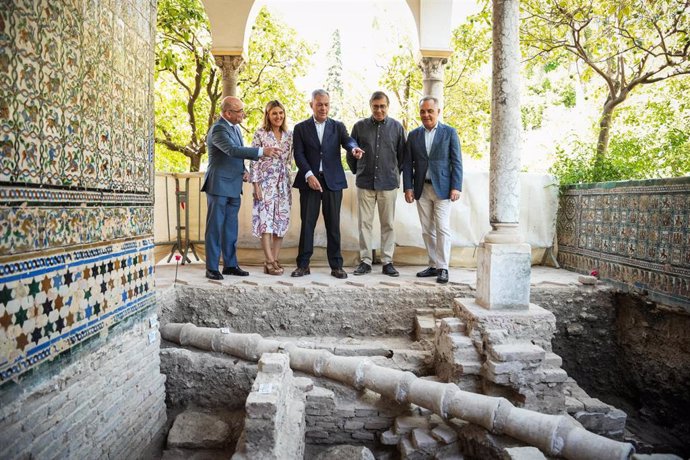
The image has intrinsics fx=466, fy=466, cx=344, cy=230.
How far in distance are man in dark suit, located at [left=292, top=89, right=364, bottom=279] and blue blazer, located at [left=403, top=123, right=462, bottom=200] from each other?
0.66 meters

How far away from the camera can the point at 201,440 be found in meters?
3.45

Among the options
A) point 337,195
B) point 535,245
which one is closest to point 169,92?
point 337,195

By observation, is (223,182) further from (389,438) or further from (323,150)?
(389,438)

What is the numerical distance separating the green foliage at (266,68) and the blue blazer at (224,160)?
8.00 meters

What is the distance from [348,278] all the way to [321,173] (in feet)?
4.09

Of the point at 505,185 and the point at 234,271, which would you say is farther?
the point at 234,271

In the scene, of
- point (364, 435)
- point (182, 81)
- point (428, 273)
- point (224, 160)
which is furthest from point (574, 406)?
point (182, 81)

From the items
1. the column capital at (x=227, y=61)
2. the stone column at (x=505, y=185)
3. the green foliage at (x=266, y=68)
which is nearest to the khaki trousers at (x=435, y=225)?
the stone column at (x=505, y=185)

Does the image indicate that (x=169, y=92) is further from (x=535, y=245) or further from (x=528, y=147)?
(x=528, y=147)

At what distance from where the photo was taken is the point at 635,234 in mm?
4789

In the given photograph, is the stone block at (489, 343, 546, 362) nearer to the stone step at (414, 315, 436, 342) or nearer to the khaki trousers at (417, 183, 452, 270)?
the stone step at (414, 315, 436, 342)

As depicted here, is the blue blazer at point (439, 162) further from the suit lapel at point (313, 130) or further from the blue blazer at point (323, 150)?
the suit lapel at point (313, 130)

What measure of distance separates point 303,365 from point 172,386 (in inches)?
44.9

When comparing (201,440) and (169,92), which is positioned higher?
(169,92)
